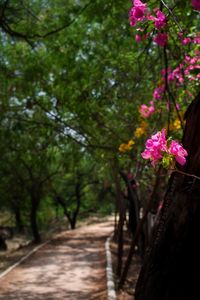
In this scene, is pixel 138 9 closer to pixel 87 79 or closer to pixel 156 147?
pixel 156 147

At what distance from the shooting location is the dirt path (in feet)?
39.4

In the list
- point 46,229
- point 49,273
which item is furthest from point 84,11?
point 46,229

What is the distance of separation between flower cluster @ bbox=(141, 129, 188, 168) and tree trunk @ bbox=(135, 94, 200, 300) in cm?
69

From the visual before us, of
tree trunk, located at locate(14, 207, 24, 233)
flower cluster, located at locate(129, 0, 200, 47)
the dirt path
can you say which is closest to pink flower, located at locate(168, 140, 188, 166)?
flower cluster, located at locate(129, 0, 200, 47)

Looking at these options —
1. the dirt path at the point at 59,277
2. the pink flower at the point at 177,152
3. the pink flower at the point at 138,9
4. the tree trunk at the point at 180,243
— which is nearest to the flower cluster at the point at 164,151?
the pink flower at the point at 177,152

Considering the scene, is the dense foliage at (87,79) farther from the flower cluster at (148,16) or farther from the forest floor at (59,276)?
the flower cluster at (148,16)

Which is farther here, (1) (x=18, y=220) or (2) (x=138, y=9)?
(1) (x=18, y=220)

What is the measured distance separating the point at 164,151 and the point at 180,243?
905 millimetres

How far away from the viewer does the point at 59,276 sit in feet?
49.6

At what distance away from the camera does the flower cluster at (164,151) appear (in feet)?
11.2

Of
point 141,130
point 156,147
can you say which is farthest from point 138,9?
point 141,130

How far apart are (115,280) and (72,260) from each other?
5.67 metres

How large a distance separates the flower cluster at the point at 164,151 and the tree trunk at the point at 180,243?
27.0 inches

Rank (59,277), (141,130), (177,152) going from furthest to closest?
(59,277), (141,130), (177,152)
